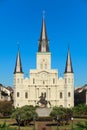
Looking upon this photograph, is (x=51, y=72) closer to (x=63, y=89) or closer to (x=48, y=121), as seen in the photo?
(x=63, y=89)

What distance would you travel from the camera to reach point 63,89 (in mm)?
123250

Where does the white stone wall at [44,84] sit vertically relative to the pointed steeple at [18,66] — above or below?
below

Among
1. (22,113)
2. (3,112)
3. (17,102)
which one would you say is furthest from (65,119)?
(17,102)

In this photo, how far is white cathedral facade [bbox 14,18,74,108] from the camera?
12188cm

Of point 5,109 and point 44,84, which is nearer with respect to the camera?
point 5,109

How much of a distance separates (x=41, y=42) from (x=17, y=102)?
15.8m

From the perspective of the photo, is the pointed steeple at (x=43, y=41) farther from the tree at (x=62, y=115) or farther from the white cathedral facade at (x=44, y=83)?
the tree at (x=62, y=115)

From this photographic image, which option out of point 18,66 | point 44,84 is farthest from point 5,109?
Result: point 44,84

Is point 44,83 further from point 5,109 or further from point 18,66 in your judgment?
point 5,109

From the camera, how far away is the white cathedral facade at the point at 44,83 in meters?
122

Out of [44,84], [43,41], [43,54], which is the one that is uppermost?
[43,41]

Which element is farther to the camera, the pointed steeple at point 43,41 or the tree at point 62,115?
the pointed steeple at point 43,41

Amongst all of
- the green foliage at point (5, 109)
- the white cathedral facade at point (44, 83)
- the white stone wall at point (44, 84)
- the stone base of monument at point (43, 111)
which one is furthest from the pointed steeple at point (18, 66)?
the stone base of monument at point (43, 111)

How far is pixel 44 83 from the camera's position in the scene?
12362 cm
